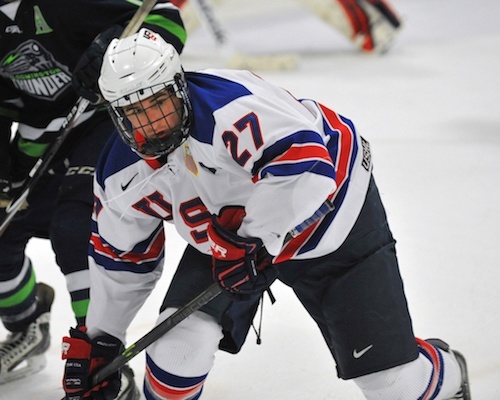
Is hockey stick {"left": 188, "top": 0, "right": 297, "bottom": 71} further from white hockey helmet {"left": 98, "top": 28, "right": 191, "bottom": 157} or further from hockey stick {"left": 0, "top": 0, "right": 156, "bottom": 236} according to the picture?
white hockey helmet {"left": 98, "top": 28, "right": 191, "bottom": 157}

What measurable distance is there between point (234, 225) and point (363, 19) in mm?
4500

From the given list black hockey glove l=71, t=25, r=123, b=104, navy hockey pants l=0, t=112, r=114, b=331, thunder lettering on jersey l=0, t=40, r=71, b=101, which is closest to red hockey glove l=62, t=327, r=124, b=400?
navy hockey pants l=0, t=112, r=114, b=331

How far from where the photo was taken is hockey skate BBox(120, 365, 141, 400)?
231 cm

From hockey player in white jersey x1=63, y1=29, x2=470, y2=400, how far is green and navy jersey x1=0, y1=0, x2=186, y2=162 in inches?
15.8

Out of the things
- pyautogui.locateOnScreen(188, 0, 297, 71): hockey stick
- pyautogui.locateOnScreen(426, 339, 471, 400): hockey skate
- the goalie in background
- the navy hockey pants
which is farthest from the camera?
the goalie in background

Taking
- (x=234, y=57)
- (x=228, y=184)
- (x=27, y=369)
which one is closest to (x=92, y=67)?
(x=228, y=184)

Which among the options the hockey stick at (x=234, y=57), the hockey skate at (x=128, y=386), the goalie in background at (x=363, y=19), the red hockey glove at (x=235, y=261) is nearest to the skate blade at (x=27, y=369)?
the hockey skate at (x=128, y=386)

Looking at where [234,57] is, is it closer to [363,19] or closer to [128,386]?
[363,19]

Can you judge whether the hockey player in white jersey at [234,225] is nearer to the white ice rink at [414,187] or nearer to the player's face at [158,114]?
the player's face at [158,114]

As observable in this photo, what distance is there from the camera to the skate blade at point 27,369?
8.48ft

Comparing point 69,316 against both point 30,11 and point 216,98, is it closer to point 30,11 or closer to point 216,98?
point 30,11

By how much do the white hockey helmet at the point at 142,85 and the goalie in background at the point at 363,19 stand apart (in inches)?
174

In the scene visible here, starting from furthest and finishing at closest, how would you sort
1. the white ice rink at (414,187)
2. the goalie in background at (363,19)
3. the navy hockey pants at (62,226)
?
the goalie in background at (363,19), the white ice rink at (414,187), the navy hockey pants at (62,226)

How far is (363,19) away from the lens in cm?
616
